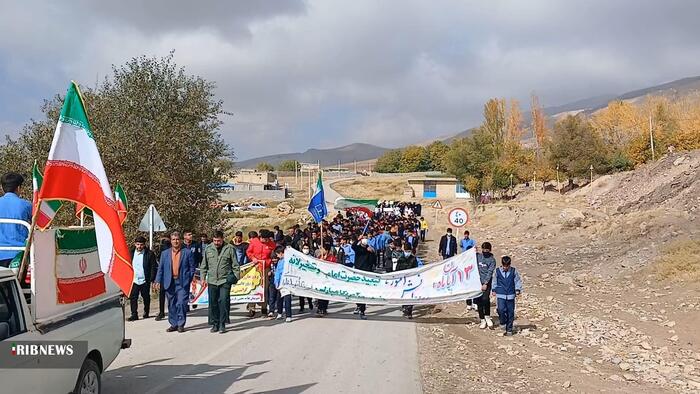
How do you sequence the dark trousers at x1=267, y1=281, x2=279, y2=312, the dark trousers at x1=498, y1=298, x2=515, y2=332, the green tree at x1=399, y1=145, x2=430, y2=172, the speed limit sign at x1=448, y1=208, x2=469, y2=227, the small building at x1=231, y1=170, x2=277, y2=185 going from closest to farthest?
the dark trousers at x1=498, y1=298, x2=515, y2=332
the dark trousers at x1=267, y1=281, x2=279, y2=312
the speed limit sign at x1=448, y1=208, x2=469, y2=227
the small building at x1=231, y1=170, x2=277, y2=185
the green tree at x1=399, y1=145, x2=430, y2=172

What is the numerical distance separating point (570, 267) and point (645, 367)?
15759mm

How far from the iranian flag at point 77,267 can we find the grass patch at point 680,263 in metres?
17.1

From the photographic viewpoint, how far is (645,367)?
10742mm

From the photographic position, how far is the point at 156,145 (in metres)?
22.3

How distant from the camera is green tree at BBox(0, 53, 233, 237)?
21.9 meters

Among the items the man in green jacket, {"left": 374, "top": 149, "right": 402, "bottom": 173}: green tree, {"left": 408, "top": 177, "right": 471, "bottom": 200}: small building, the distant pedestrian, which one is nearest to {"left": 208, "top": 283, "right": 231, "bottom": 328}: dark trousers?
the man in green jacket

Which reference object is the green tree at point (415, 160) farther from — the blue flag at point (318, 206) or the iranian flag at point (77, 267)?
the iranian flag at point (77, 267)

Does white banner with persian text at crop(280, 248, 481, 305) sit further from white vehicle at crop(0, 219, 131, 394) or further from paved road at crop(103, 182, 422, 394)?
white vehicle at crop(0, 219, 131, 394)

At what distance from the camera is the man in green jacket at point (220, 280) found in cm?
1232

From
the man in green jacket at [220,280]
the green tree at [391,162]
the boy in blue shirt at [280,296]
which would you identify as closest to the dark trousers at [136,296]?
the man in green jacket at [220,280]

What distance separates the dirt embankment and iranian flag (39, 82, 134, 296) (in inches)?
174

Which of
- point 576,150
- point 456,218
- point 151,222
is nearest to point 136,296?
point 151,222
